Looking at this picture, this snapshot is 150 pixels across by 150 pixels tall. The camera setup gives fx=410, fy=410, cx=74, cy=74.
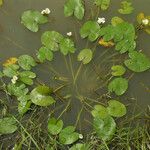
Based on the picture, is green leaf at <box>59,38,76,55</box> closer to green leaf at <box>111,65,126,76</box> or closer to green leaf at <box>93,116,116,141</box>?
green leaf at <box>111,65,126,76</box>

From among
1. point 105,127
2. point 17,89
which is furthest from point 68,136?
point 17,89

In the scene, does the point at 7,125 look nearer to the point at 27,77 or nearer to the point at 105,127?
the point at 27,77

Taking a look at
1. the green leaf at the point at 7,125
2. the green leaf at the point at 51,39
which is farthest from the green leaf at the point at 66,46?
the green leaf at the point at 7,125

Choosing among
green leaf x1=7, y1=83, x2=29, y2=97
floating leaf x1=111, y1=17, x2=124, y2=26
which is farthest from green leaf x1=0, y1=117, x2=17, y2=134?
floating leaf x1=111, y1=17, x2=124, y2=26

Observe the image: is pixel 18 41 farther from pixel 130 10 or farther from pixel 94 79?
pixel 130 10

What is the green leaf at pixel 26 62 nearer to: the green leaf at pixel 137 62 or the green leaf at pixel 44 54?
the green leaf at pixel 44 54
